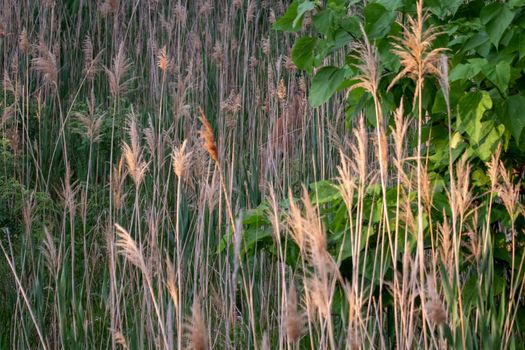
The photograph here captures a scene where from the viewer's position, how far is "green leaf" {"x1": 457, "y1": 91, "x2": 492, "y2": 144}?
2.18m

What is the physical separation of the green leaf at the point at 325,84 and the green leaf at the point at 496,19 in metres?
0.42

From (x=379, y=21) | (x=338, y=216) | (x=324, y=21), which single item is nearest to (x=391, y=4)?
(x=379, y=21)

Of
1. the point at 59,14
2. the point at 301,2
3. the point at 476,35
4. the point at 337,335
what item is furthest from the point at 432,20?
the point at 59,14

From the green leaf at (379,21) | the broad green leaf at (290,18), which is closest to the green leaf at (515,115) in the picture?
the green leaf at (379,21)

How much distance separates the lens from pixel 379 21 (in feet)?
7.43

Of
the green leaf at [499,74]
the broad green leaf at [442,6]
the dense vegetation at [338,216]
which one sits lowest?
the dense vegetation at [338,216]

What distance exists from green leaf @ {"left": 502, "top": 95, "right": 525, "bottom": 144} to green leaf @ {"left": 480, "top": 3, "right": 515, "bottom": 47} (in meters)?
0.16

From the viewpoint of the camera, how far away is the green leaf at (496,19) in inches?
85.1

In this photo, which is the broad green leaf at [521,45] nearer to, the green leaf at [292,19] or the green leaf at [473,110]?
the green leaf at [473,110]

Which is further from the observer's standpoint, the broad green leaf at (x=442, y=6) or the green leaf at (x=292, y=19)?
the green leaf at (x=292, y=19)

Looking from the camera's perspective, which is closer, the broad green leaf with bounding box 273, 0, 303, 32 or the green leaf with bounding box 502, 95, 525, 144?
the green leaf with bounding box 502, 95, 525, 144

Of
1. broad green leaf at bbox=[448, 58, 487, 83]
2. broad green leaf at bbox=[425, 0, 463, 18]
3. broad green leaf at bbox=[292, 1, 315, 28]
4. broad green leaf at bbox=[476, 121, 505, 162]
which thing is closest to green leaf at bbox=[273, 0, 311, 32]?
broad green leaf at bbox=[292, 1, 315, 28]

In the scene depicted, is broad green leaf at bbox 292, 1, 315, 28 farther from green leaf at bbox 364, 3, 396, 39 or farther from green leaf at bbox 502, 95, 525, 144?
green leaf at bbox 502, 95, 525, 144

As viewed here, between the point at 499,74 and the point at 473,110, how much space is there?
12cm
